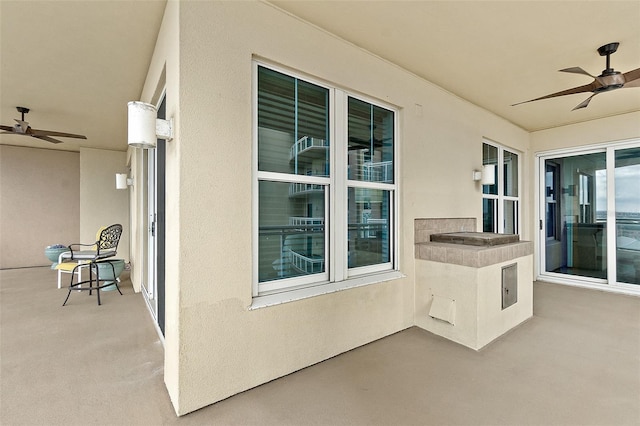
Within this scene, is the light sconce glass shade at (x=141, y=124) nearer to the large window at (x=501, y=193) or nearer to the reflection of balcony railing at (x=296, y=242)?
the reflection of balcony railing at (x=296, y=242)

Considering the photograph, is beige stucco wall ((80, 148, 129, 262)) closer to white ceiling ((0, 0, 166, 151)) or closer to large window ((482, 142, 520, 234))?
white ceiling ((0, 0, 166, 151))

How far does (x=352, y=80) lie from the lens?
2688mm

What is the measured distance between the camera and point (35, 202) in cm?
662

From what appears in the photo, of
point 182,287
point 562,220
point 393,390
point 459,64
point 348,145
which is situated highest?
point 459,64

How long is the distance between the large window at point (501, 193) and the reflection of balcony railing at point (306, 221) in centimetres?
314

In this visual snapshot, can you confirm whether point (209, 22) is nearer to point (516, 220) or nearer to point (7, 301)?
point (7, 301)

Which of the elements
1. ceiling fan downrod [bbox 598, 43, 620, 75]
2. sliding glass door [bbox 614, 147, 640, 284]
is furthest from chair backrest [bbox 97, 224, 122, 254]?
sliding glass door [bbox 614, 147, 640, 284]

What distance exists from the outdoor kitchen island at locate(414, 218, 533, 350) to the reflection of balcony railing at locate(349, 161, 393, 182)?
2.20 feet

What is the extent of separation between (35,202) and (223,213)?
24.8 ft

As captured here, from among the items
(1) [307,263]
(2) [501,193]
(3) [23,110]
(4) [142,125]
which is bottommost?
(1) [307,263]

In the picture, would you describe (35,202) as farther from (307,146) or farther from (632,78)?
(632,78)

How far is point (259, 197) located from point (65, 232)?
24.0 ft

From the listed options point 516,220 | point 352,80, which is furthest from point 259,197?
point 516,220

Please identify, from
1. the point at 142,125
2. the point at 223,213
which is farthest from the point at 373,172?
the point at 142,125
